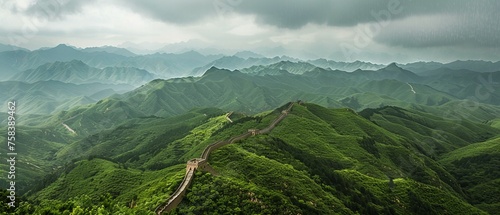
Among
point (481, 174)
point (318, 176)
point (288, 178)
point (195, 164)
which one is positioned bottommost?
point (481, 174)

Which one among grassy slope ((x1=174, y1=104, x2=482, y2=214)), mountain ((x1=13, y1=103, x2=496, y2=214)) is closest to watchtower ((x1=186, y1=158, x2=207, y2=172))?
mountain ((x1=13, y1=103, x2=496, y2=214))

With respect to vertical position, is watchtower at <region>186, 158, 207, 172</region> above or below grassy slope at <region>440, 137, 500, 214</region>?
above

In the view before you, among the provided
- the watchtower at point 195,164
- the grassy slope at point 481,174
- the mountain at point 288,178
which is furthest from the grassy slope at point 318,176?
the grassy slope at point 481,174

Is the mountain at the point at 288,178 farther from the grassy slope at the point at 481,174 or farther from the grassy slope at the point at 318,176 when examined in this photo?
the grassy slope at the point at 481,174

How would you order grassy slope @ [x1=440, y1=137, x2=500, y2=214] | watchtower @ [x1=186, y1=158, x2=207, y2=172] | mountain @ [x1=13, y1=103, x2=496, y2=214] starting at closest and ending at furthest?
mountain @ [x1=13, y1=103, x2=496, y2=214] < watchtower @ [x1=186, y1=158, x2=207, y2=172] < grassy slope @ [x1=440, y1=137, x2=500, y2=214]

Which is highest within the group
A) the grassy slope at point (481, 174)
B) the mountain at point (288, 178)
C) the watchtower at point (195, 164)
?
the watchtower at point (195, 164)

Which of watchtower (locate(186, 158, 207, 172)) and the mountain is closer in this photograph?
the mountain

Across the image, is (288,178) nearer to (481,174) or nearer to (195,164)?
(195,164)

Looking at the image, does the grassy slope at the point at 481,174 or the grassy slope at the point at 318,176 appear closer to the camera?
the grassy slope at the point at 318,176

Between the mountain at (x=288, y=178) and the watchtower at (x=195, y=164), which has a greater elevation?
the watchtower at (x=195, y=164)

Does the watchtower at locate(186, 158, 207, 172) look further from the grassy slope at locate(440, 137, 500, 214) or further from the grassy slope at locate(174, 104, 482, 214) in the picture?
the grassy slope at locate(440, 137, 500, 214)

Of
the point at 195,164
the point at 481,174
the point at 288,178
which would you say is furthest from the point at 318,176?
the point at 481,174

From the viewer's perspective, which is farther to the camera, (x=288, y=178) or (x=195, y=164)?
(x=288, y=178)

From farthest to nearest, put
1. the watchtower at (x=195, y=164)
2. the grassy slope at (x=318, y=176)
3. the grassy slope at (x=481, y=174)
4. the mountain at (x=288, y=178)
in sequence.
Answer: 1. the grassy slope at (x=481, y=174)
2. the watchtower at (x=195, y=164)
3. the grassy slope at (x=318, y=176)
4. the mountain at (x=288, y=178)
